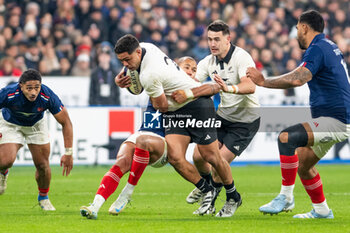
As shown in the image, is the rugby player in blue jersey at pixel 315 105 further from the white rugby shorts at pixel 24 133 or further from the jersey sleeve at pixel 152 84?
the white rugby shorts at pixel 24 133

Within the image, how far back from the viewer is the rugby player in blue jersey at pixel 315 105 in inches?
324

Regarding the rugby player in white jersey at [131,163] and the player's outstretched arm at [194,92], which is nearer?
the rugby player in white jersey at [131,163]

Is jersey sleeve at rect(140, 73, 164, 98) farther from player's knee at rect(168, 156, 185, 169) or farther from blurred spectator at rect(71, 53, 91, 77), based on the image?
blurred spectator at rect(71, 53, 91, 77)

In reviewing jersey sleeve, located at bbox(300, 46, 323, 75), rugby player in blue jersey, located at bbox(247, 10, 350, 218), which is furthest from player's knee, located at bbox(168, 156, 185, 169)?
jersey sleeve, located at bbox(300, 46, 323, 75)

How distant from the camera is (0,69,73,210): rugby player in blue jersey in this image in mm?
9531

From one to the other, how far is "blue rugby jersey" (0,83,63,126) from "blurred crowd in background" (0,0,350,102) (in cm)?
767

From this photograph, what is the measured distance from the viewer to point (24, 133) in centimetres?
1041

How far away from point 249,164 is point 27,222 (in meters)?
10.1

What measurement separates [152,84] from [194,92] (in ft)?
2.22

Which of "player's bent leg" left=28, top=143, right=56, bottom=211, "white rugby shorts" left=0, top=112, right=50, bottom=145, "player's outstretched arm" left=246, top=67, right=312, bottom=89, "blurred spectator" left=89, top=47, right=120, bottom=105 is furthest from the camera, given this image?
"blurred spectator" left=89, top=47, right=120, bottom=105

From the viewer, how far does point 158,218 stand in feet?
28.6

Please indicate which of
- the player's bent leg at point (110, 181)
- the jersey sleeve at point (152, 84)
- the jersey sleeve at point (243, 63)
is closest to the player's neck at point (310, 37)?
the jersey sleeve at point (243, 63)

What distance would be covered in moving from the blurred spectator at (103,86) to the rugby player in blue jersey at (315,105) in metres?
9.19

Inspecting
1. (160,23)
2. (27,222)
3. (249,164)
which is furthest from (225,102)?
(160,23)
